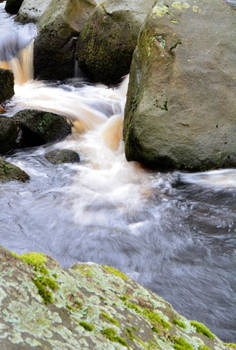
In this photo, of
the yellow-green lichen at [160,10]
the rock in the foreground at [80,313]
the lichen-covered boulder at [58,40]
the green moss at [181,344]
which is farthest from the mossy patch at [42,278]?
the lichen-covered boulder at [58,40]

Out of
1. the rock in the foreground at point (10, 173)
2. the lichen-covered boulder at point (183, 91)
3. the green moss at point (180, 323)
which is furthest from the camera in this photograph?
the lichen-covered boulder at point (183, 91)

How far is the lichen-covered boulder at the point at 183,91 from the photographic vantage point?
22.6ft

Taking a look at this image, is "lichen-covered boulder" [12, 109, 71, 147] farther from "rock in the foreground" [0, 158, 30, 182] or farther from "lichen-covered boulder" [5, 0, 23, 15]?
"lichen-covered boulder" [5, 0, 23, 15]

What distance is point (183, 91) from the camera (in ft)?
23.4

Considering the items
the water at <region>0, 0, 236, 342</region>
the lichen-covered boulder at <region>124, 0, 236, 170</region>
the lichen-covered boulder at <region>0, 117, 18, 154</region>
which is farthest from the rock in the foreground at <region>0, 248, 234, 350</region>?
the lichen-covered boulder at <region>0, 117, 18, 154</region>

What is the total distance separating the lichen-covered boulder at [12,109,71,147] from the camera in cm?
838

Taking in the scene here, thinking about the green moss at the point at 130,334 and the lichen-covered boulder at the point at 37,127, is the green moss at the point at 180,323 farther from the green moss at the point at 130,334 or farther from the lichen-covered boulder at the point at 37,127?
the lichen-covered boulder at the point at 37,127

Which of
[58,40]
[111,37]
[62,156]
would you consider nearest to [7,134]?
[62,156]

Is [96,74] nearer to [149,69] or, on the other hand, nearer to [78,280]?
[149,69]

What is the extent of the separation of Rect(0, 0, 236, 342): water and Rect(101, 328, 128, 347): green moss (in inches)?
96.6

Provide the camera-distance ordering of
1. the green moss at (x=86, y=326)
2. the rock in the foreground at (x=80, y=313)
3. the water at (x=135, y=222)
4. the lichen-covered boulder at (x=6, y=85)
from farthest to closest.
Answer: the lichen-covered boulder at (x=6, y=85)
the water at (x=135, y=222)
the green moss at (x=86, y=326)
the rock in the foreground at (x=80, y=313)

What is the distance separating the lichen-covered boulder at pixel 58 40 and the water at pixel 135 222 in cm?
411

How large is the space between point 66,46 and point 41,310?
10997 mm

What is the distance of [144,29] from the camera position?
7.77 m
